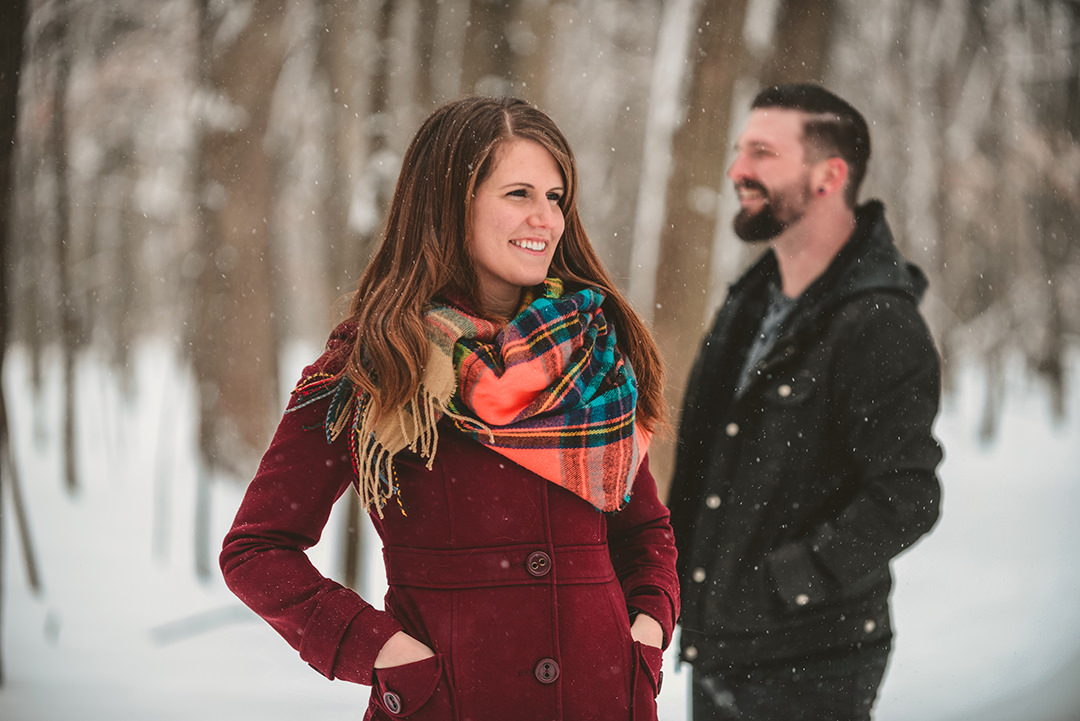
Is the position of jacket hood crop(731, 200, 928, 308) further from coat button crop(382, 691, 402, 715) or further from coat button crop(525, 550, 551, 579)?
coat button crop(382, 691, 402, 715)

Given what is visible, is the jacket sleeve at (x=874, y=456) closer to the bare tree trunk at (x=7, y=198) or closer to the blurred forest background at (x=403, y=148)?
the blurred forest background at (x=403, y=148)

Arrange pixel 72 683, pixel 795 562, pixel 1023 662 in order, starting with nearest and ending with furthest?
pixel 795 562 → pixel 1023 662 → pixel 72 683

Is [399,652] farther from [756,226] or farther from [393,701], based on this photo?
[756,226]

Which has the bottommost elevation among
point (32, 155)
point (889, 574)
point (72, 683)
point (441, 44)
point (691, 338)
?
point (72, 683)

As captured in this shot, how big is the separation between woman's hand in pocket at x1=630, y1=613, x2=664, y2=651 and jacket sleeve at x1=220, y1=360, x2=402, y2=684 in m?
0.50

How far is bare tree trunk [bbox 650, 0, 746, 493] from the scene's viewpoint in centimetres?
312

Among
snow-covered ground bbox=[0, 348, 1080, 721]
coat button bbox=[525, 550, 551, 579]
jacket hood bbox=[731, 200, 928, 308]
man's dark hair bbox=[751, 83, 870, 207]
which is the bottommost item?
snow-covered ground bbox=[0, 348, 1080, 721]

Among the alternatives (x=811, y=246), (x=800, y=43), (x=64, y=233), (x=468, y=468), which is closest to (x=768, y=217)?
(x=811, y=246)

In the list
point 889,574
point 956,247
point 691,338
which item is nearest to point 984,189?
point 956,247

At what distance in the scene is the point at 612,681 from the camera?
1745 mm

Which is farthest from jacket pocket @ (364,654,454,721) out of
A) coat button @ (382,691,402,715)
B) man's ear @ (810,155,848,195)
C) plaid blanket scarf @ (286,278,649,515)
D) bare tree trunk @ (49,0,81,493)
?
bare tree trunk @ (49,0,81,493)

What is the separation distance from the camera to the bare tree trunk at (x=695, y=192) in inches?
123

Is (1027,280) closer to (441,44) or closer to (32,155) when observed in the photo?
(441,44)

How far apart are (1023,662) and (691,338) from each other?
1677mm
